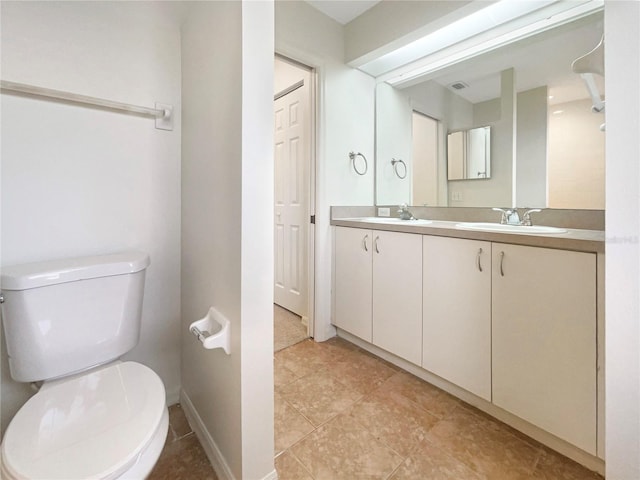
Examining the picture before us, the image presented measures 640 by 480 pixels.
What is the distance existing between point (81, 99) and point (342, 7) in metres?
1.77

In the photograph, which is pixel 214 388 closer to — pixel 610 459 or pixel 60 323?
pixel 60 323

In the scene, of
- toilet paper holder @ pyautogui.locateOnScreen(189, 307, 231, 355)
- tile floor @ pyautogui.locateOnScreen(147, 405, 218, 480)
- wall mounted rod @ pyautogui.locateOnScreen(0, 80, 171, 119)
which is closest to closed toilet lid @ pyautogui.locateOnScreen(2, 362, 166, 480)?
toilet paper holder @ pyautogui.locateOnScreen(189, 307, 231, 355)

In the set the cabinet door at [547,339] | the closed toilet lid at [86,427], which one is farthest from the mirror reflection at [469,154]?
the closed toilet lid at [86,427]

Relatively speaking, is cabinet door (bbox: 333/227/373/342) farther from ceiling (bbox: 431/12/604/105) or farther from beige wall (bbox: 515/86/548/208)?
ceiling (bbox: 431/12/604/105)

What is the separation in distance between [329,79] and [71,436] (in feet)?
7.50

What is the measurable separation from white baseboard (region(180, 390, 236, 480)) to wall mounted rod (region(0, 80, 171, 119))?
136 centimetres

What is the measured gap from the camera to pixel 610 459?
0.74 m

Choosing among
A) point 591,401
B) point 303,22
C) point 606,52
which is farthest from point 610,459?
point 303,22

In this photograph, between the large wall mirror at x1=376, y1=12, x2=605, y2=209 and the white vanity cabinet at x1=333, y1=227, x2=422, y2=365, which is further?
the white vanity cabinet at x1=333, y1=227, x2=422, y2=365

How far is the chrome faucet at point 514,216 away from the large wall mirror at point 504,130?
7 cm

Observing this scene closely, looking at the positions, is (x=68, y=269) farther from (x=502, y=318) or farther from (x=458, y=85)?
(x=458, y=85)

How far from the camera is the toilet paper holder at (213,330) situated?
3.20 feet

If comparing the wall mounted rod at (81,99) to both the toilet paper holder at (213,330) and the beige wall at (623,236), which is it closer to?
the toilet paper holder at (213,330)

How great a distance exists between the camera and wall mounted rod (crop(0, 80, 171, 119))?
102cm
